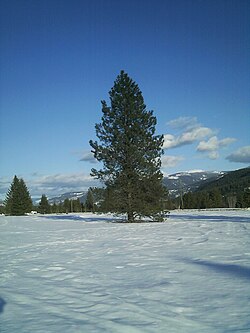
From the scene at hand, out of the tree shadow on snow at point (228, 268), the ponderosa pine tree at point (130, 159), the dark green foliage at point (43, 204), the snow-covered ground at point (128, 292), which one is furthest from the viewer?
the dark green foliage at point (43, 204)

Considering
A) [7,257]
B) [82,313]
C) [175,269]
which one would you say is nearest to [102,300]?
[82,313]

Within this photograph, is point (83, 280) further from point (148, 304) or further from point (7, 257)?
point (7, 257)

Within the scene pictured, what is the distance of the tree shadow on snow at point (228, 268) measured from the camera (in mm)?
5630

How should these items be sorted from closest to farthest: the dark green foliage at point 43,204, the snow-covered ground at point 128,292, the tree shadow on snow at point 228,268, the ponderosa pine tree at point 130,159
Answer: the snow-covered ground at point 128,292 → the tree shadow on snow at point 228,268 → the ponderosa pine tree at point 130,159 → the dark green foliage at point 43,204

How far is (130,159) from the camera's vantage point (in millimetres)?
21578

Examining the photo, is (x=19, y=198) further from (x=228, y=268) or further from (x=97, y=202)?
(x=228, y=268)

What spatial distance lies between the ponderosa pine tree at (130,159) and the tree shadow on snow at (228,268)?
1446cm

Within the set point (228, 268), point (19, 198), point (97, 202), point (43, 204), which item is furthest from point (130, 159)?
point (43, 204)

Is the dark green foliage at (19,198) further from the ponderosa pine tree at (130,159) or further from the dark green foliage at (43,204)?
the ponderosa pine tree at (130,159)

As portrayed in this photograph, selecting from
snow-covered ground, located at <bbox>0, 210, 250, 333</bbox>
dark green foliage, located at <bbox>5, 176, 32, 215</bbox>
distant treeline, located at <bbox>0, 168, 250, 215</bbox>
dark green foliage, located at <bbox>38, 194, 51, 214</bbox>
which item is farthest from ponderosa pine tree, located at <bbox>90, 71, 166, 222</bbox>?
dark green foliage, located at <bbox>38, 194, 51, 214</bbox>

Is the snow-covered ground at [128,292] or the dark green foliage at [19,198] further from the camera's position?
the dark green foliage at [19,198]

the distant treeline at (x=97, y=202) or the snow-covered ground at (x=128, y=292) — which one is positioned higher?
the distant treeline at (x=97, y=202)

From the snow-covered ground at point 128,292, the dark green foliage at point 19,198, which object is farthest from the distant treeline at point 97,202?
the snow-covered ground at point 128,292

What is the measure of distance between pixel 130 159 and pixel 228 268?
1577 centimetres
